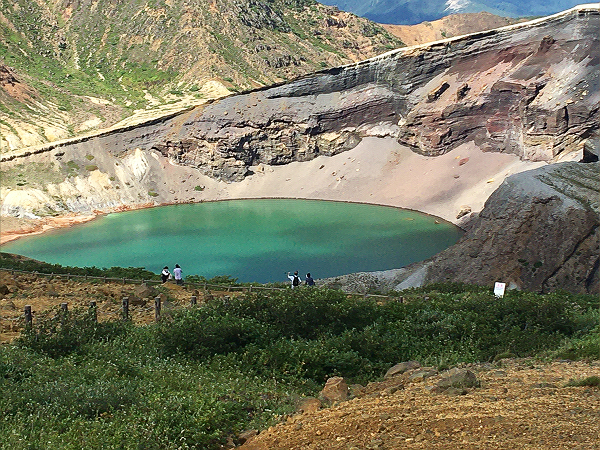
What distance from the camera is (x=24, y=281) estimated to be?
2359 centimetres

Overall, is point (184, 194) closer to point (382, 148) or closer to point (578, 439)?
point (382, 148)

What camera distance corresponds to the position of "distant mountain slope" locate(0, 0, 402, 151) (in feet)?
275

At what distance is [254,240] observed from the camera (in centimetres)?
4356

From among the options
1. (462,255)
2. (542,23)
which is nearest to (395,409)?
(462,255)

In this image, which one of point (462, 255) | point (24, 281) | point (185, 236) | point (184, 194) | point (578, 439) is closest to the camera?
point (578, 439)

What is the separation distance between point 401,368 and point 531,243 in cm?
1867

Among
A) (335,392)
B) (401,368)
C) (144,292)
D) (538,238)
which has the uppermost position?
(538,238)

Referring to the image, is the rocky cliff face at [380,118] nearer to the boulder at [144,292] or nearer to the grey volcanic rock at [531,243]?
the grey volcanic rock at [531,243]

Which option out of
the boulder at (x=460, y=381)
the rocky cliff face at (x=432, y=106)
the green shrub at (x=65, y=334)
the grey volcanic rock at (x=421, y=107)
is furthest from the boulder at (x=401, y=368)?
the grey volcanic rock at (x=421, y=107)

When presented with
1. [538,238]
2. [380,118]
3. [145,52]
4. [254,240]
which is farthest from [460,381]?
[145,52]

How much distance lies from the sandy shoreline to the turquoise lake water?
76.6 inches

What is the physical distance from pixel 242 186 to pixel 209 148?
5.53 metres

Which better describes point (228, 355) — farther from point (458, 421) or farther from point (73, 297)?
point (73, 297)

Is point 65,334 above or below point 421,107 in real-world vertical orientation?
below
